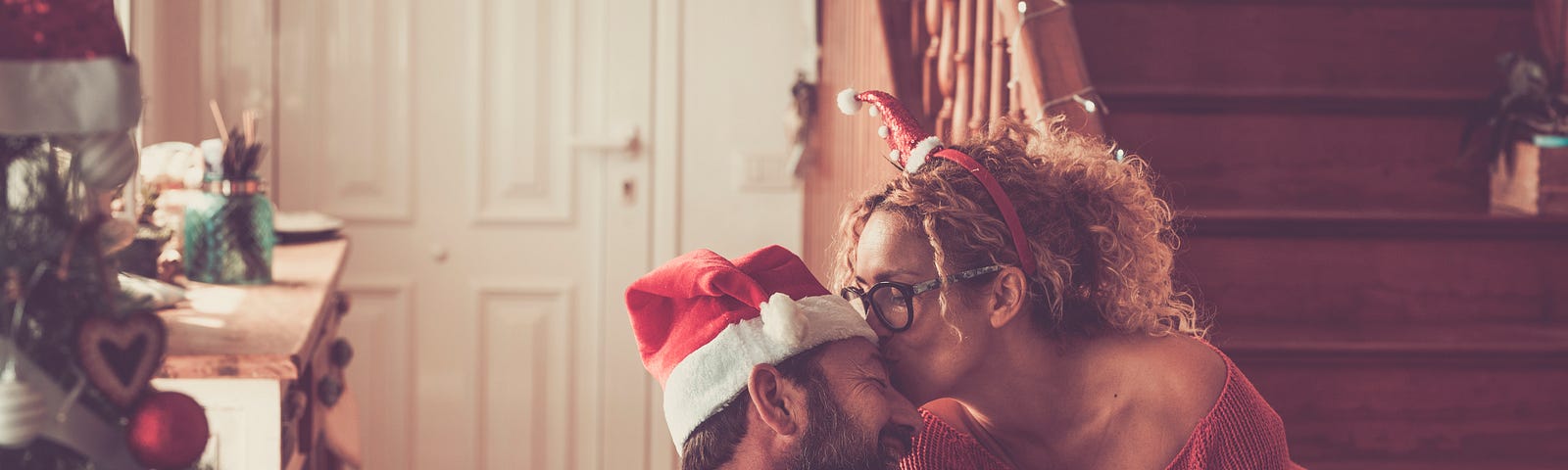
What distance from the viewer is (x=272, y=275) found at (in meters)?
2.29

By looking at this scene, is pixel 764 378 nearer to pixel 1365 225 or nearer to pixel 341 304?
pixel 1365 225

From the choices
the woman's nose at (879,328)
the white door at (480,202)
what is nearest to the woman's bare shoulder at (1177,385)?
the woman's nose at (879,328)

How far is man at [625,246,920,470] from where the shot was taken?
1.15 m

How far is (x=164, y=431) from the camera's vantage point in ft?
2.14

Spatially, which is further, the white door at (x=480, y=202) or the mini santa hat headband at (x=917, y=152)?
the white door at (x=480, y=202)

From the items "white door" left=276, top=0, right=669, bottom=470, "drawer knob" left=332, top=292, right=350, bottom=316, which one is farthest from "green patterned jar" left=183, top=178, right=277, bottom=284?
"white door" left=276, top=0, right=669, bottom=470

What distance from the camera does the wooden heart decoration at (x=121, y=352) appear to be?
24.8 inches

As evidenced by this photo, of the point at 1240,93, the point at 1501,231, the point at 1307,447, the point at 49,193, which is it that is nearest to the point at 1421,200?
the point at 1501,231

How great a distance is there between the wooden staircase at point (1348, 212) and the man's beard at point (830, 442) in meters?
0.81

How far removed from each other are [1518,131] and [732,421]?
177 centimetres

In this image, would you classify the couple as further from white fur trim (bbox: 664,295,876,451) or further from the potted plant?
the potted plant

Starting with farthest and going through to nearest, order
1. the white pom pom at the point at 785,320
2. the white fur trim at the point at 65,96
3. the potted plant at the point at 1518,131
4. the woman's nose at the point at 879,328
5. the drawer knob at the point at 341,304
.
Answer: the drawer knob at the point at 341,304 < the potted plant at the point at 1518,131 < the woman's nose at the point at 879,328 < the white pom pom at the point at 785,320 < the white fur trim at the point at 65,96

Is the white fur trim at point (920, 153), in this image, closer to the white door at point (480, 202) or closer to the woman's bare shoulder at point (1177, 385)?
the woman's bare shoulder at point (1177, 385)

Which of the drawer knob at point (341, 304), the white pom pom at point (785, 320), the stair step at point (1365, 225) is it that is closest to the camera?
the white pom pom at point (785, 320)
